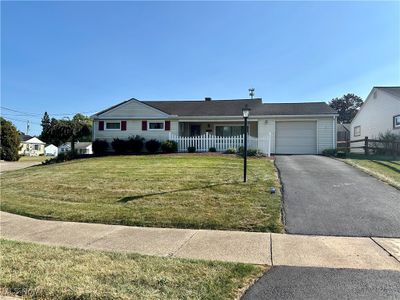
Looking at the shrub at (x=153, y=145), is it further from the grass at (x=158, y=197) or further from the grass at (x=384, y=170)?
the grass at (x=384, y=170)

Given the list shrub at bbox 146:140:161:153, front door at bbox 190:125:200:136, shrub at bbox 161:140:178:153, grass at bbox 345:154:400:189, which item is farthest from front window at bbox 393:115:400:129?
shrub at bbox 146:140:161:153

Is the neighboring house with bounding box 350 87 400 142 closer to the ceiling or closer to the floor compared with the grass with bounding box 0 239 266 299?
closer to the ceiling

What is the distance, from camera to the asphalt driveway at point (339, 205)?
21.9ft

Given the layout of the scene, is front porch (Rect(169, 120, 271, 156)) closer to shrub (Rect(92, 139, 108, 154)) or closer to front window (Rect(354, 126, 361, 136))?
shrub (Rect(92, 139, 108, 154))

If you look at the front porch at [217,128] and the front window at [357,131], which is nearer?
the front porch at [217,128]

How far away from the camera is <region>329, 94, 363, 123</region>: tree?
70.9 meters

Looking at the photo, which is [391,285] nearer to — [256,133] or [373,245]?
[373,245]

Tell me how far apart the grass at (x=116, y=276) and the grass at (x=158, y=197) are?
2.28 meters

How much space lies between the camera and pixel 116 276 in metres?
4.36

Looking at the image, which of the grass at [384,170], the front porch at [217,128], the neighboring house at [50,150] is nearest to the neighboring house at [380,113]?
the grass at [384,170]

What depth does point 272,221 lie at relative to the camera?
7.12m

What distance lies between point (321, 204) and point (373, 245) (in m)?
2.61

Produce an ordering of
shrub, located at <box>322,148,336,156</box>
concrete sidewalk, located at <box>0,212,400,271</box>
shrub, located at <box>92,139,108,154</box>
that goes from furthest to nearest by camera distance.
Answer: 1. shrub, located at <box>92,139,108,154</box>
2. shrub, located at <box>322,148,336,156</box>
3. concrete sidewalk, located at <box>0,212,400,271</box>

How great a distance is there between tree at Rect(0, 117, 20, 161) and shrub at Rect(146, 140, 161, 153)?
23021 millimetres
